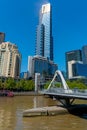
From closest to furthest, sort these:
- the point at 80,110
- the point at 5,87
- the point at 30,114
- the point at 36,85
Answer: the point at 30,114
the point at 80,110
the point at 5,87
the point at 36,85

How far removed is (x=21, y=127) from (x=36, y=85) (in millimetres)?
139532

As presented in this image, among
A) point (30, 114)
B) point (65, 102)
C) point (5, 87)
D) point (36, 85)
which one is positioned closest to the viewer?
point (30, 114)

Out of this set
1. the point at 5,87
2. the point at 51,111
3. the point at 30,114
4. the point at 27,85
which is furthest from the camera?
the point at 27,85

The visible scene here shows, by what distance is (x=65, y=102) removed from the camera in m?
46.9

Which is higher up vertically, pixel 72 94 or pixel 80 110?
pixel 72 94

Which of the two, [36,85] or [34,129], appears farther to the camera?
[36,85]

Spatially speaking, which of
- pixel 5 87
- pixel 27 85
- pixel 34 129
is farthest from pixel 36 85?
pixel 34 129

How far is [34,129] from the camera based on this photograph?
26.4 metres

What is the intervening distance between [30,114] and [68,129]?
1120cm

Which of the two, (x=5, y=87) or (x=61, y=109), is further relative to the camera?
(x=5, y=87)

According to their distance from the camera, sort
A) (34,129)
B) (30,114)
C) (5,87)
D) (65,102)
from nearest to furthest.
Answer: (34,129), (30,114), (65,102), (5,87)

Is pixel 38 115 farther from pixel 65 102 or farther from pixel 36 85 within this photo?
pixel 36 85

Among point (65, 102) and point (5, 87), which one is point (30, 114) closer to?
point (65, 102)

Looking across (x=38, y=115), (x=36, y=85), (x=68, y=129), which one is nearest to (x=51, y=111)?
(x=38, y=115)
